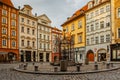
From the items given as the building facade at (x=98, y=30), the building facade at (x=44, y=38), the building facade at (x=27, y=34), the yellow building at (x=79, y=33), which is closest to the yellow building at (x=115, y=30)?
the building facade at (x=98, y=30)

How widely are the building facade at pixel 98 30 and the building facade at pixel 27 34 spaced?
63.3 feet

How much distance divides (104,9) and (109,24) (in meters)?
3.57

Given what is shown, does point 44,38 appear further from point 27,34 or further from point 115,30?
point 115,30

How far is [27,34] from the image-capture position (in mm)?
57781

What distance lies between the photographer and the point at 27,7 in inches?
2266

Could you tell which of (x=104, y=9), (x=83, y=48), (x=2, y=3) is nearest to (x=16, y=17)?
(x=2, y=3)

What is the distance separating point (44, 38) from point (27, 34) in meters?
9.21

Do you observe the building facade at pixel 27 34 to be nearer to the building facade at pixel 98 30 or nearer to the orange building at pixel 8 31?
the orange building at pixel 8 31

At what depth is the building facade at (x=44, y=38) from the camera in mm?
63375

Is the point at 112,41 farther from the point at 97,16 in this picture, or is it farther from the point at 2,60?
the point at 2,60

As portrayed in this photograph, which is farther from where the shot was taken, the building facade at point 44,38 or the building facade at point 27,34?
the building facade at point 44,38

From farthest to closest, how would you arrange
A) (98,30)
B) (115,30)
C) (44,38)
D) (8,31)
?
(44,38) < (8,31) < (98,30) < (115,30)

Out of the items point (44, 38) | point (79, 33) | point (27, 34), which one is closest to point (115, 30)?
point (79, 33)

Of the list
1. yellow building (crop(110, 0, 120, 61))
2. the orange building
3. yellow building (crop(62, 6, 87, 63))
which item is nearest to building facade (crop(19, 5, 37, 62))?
the orange building
